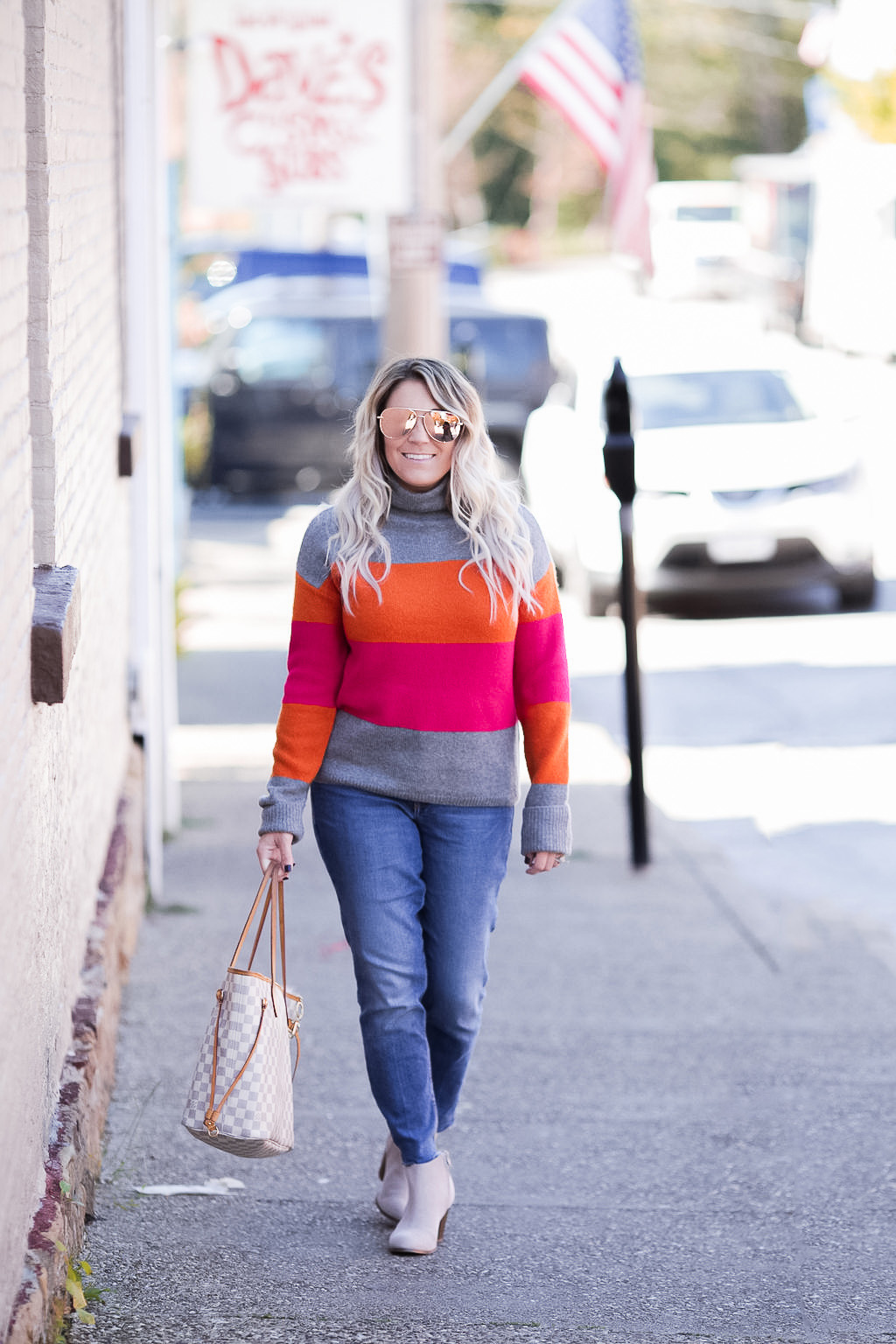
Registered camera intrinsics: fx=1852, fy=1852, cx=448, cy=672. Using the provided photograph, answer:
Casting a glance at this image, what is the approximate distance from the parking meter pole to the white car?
188 inches

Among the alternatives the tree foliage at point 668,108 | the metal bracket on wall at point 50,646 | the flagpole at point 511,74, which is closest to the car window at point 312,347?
the flagpole at point 511,74

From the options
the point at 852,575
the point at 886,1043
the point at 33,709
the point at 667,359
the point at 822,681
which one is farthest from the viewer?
the point at 667,359

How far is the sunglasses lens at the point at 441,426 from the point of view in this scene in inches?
144

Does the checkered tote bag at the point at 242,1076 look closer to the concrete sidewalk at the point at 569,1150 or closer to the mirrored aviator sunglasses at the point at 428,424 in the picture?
the concrete sidewalk at the point at 569,1150

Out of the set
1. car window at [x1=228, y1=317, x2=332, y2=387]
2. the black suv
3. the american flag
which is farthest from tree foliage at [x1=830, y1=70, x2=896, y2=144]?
the american flag

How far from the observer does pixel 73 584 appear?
144 inches

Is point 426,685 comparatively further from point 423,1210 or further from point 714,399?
point 714,399

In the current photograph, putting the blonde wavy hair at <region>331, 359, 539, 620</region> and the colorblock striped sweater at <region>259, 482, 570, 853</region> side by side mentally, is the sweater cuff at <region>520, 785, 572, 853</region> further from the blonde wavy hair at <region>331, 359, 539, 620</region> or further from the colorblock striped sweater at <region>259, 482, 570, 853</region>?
the blonde wavy hair at <region>331, 359, 539, 620</region>

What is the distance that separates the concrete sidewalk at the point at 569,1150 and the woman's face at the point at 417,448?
1628 mm

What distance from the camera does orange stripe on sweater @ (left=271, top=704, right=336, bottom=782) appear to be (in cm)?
369

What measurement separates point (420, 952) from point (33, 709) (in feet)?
3.04

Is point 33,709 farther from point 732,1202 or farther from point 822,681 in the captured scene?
point 822,681

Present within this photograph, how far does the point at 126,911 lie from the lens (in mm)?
Result: 5543

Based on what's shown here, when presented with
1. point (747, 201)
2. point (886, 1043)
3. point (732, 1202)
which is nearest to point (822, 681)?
point (886, 1043)
